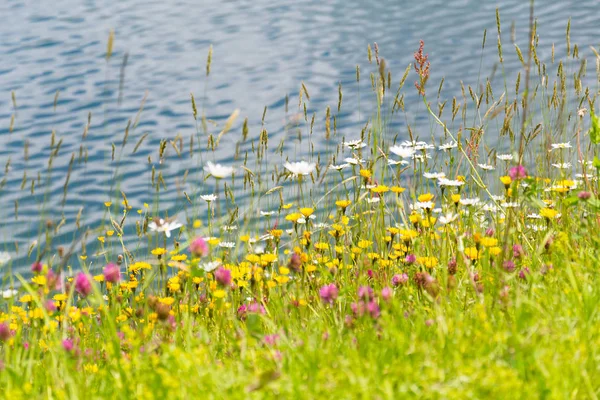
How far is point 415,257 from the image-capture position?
300 cm

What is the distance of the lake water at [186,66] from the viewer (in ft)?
26.1

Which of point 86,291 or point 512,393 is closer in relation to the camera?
point 512,393

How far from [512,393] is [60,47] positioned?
12641 millimetres

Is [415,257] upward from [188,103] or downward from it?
upward

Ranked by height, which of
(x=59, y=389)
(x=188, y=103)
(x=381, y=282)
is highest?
(x=59, y=389)

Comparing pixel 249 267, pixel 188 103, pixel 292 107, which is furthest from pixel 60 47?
pixel 249 267

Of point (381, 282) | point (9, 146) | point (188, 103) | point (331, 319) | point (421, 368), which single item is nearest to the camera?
point (421, 368)

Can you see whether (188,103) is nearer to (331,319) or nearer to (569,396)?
(331,319)

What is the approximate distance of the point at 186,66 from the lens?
11617mm

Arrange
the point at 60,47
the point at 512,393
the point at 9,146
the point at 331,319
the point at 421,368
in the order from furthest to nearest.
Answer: the point at 60,47 → the point at 9,146 → the point at 331,319 → the point at 421,368 → the point at 512,393

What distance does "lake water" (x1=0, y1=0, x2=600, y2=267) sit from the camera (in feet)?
26.1

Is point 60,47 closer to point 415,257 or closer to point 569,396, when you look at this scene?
point 415,257

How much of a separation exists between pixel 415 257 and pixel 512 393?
1367 mm

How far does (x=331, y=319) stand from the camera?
9.24 ft
